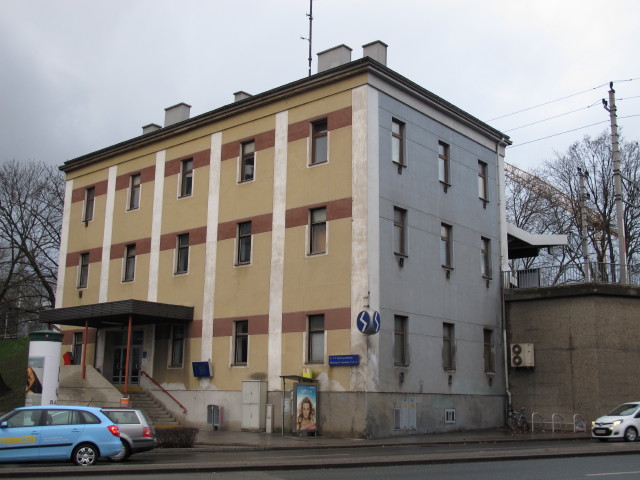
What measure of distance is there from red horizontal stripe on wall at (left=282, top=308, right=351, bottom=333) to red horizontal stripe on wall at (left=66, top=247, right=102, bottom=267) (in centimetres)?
1381

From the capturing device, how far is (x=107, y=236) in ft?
123

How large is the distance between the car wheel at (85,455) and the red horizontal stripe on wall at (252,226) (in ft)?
48.0

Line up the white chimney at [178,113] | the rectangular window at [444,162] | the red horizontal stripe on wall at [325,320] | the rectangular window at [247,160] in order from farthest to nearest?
the white chimney at [178,113]
the rectangular window at [247,160]
the rectangular window at [444,162]
the red horizontal stripe on wall at [325,320]

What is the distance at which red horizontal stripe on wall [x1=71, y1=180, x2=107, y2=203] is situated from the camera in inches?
1522

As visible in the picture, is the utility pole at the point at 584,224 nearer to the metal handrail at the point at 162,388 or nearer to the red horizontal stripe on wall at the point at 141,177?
the metal handrail at the point at 162,388

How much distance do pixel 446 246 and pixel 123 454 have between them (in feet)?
58.6

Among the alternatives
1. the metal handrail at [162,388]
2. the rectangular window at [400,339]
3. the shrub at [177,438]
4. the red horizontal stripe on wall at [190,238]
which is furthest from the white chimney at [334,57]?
the shrub at [177,438]

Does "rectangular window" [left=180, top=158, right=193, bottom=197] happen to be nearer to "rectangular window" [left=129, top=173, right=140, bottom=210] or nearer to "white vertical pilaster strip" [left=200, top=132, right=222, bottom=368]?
"white vertical pilaster strip" [left=200, top=132, right=222, bottom=368]

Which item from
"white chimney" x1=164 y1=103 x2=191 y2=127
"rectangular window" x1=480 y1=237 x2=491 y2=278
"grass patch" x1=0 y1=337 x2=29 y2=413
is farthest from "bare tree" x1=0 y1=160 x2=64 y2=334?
"rectangular window" x1=480 y1=237 x2=491 y2=278

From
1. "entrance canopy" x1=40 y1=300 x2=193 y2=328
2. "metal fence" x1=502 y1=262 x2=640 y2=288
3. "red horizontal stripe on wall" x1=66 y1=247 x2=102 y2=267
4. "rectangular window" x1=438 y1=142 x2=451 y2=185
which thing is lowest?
"entrance canopy" x1=40 y1=300 x2=193 y2=328

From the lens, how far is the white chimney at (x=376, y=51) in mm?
29766

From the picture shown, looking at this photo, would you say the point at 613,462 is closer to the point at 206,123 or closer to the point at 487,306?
the point at 487,306

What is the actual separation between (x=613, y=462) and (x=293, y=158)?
17665mm

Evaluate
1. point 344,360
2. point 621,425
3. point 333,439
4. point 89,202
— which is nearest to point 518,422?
point 621,425
